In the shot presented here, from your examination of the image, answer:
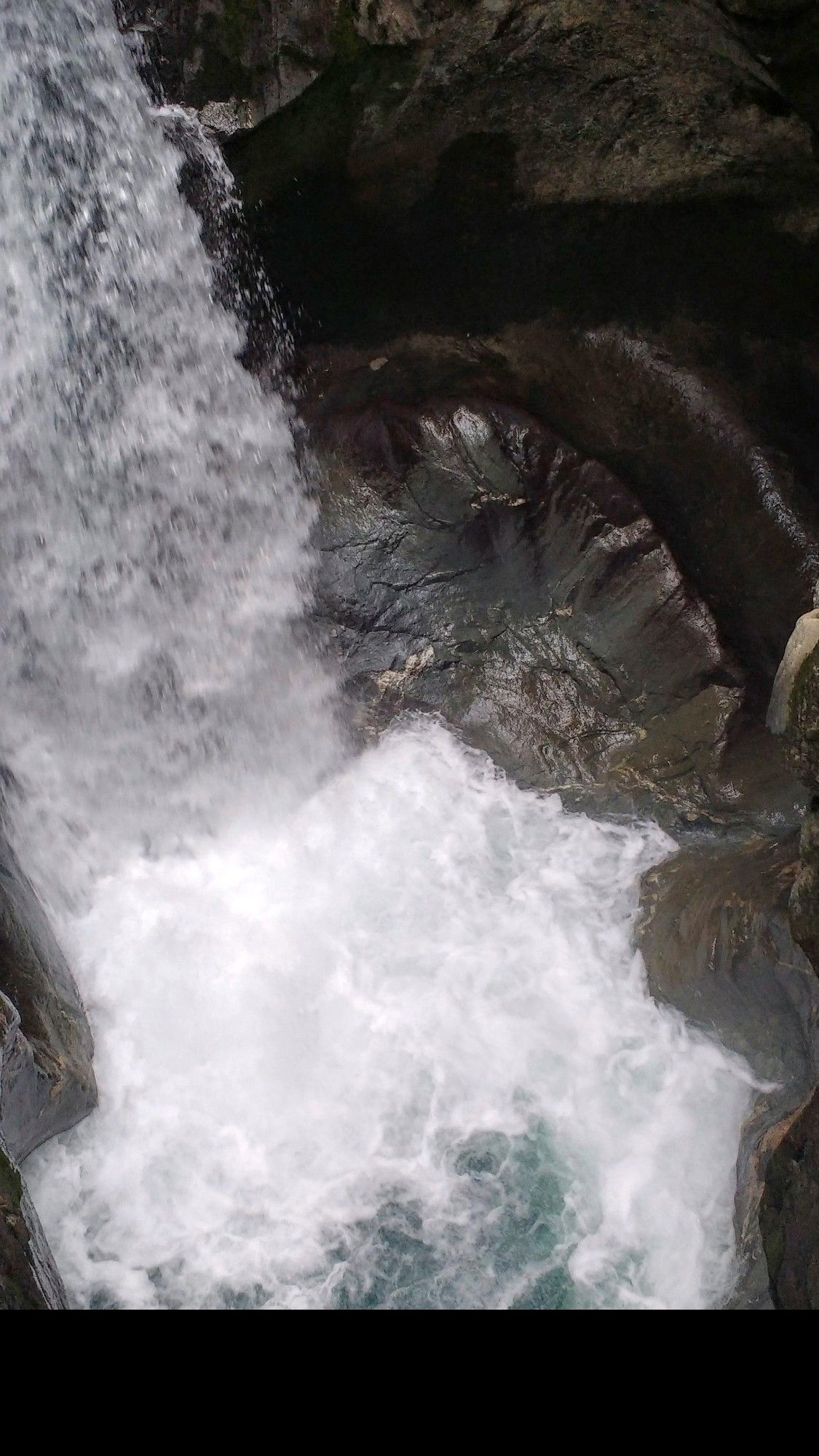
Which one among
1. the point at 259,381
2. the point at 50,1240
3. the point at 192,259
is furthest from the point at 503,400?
the point at 50,1240

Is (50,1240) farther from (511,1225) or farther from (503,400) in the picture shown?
(503,400)

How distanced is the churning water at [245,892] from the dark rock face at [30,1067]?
47 cm

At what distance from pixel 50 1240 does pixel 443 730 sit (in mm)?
3649

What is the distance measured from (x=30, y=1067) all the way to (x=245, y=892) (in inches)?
78.1

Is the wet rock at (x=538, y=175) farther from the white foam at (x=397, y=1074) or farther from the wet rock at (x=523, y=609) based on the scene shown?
the white foam at (x=397, y=1074)

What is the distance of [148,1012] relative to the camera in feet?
17.5

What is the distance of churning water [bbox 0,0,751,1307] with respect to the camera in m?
4.58

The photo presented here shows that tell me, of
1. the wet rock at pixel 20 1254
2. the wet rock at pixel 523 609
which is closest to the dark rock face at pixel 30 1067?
the wet rock at pixel 20 1254

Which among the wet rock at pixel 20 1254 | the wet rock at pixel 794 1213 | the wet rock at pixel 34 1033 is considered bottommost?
the wet rock at pixel 34 1033

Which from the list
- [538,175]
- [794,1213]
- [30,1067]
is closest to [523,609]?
[538,175]

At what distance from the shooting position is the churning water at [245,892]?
4.58 m

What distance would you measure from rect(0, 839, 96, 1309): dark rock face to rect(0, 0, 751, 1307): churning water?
473 millimetres

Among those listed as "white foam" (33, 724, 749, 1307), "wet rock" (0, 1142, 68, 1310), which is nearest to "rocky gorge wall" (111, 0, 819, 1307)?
"white foam" (33, 724, 749, 1307)

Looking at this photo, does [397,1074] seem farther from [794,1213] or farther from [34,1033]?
[794,1213]
